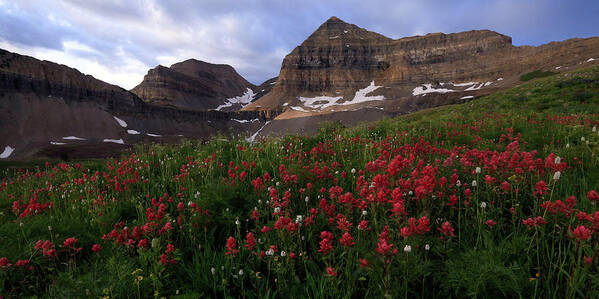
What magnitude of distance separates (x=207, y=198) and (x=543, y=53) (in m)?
151

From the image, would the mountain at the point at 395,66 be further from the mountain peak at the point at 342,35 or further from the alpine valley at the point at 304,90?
the mountain peak at the point at 342,35

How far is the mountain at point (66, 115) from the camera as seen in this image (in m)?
64.9

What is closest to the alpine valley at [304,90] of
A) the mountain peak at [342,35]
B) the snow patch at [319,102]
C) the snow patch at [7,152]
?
the snow patch at [7,152]

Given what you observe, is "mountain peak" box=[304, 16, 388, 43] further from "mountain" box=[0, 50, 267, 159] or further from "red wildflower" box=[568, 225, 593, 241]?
"red wildflower" box=[568, 225, 593, 241]

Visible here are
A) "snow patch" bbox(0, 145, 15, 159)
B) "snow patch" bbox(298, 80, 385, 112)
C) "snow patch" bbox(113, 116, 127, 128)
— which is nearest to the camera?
"snow patch" bbox(0, 145, 15, 159)

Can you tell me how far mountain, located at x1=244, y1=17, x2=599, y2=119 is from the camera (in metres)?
106

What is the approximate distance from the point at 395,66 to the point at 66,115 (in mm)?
156502

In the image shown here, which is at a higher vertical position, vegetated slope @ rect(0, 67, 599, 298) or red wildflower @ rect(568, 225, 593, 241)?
red wildflower @ rect(568, 225, 593, 241)

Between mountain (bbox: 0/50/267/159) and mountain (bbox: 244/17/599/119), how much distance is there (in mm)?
51671

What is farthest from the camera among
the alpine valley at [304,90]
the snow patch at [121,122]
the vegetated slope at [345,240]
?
the snow patch at [121,122]

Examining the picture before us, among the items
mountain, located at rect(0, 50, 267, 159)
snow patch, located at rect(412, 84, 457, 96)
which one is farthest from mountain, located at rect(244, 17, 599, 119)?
mountain, located at rect(0, 50, 267, 159)

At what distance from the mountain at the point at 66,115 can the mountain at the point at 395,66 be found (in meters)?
51.7

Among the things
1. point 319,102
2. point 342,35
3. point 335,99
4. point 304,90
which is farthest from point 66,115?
point 342,35

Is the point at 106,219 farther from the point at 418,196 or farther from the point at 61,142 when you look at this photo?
the point at 61,142
